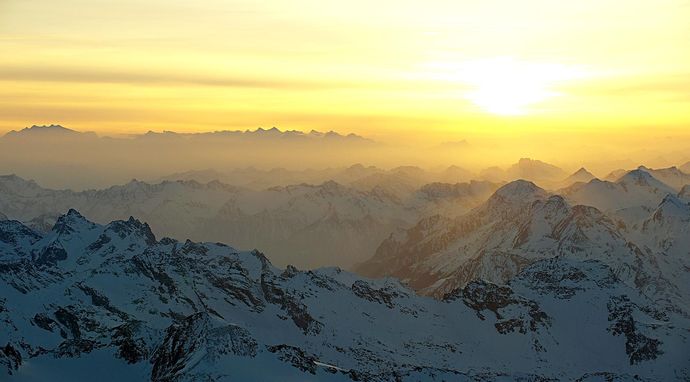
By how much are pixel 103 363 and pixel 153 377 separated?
18.5 metres

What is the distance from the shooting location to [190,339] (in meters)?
186

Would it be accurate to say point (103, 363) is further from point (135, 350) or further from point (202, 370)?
point (202, 370)

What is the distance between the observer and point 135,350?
199 m

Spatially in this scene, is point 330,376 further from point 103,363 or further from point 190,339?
point 103,363

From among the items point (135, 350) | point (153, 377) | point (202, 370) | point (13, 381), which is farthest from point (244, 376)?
point (13, 381)

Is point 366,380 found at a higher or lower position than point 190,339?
lower

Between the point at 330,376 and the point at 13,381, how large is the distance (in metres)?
67.4

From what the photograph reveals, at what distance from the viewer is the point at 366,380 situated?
193625mm

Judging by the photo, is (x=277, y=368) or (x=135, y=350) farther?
(x=135, y=350)

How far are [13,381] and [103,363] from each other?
2032cm

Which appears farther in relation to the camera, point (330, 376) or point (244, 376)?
point (330, 376)

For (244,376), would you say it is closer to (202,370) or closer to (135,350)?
(202,370)

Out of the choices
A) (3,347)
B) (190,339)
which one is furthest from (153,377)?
(3,347)

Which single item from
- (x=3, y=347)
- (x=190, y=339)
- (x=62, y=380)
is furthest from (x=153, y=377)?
(x=3, y=347)
